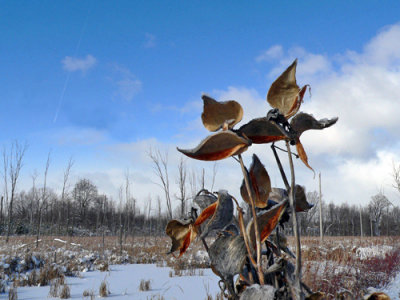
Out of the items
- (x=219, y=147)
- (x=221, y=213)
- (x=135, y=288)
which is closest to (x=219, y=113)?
(x=219, y=147)

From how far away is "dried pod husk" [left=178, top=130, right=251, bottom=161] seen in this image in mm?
503

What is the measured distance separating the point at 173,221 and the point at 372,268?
6.72m

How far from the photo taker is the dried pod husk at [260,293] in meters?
0.48

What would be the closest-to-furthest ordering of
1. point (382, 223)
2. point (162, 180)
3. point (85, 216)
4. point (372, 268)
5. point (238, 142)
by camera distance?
point (238, 142), point (372, 268), point (162, 180), point (85, 216), point (382, 223)

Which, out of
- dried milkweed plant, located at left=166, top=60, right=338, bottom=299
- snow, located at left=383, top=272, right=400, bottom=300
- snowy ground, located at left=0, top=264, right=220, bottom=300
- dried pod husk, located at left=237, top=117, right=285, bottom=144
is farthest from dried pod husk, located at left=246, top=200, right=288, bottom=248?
snow, located at left=383, top=272, right=400, bottom=300

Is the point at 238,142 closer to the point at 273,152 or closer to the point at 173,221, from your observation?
the point at 273,152

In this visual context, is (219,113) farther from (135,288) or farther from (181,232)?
(135,288)

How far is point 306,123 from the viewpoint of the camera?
1.73 feet

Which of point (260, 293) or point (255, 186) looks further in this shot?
point (255, 186)

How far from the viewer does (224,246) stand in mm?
549

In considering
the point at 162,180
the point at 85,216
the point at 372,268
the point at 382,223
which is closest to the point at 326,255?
the point at 372,268

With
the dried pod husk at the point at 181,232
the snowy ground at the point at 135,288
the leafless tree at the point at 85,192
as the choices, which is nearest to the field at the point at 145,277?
the snowy ground at the point at 135,288

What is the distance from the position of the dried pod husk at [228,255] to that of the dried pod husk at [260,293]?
41 mm

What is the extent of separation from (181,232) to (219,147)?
209 millimetres
